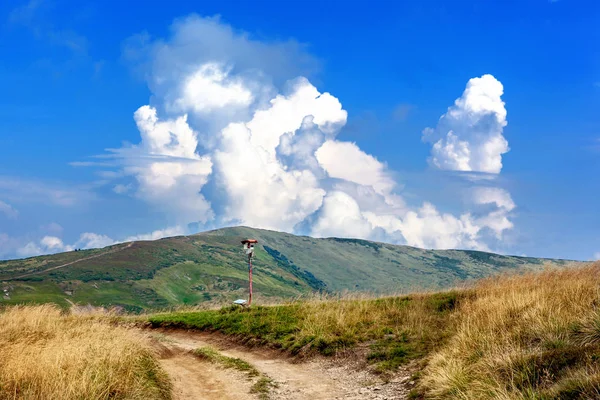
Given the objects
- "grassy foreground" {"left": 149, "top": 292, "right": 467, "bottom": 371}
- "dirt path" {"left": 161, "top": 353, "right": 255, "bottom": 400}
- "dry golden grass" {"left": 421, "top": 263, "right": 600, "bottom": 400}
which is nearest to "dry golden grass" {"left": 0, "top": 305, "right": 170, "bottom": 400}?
"dirt path" {"left": 161, "top": 353, "right": 255, "bottom": 400}

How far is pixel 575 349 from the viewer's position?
1037 centimetres

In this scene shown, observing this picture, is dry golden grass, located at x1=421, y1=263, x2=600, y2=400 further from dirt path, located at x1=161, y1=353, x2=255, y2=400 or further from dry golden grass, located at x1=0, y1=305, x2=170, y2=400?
dry golden grass, located at x1=0, y1=305, x2=170, y2=400

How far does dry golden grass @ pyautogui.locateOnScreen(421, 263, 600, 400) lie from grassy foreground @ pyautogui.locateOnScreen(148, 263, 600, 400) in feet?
0.09

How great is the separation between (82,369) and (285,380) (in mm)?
6850

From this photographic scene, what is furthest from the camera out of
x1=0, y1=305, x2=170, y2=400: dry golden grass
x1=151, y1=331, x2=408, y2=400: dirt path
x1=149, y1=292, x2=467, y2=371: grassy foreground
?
x1=149, y1=292, x2=467, y2=371: grassy foreground

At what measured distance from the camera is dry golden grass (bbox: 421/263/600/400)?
9.37 m

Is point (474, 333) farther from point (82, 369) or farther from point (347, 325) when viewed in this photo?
point (82, 369)

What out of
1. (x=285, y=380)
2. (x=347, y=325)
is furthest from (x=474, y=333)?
(x=347, y=325)

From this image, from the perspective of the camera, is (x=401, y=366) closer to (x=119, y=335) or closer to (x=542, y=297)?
(x=542, y=297)

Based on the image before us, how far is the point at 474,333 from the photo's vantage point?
14336 mm

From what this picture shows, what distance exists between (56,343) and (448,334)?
42.1 feet

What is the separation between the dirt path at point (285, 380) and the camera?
1434 centimetres

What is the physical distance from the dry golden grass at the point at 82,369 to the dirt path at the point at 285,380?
5.47 feet

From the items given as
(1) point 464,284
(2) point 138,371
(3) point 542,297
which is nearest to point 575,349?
(3) point 542,297
